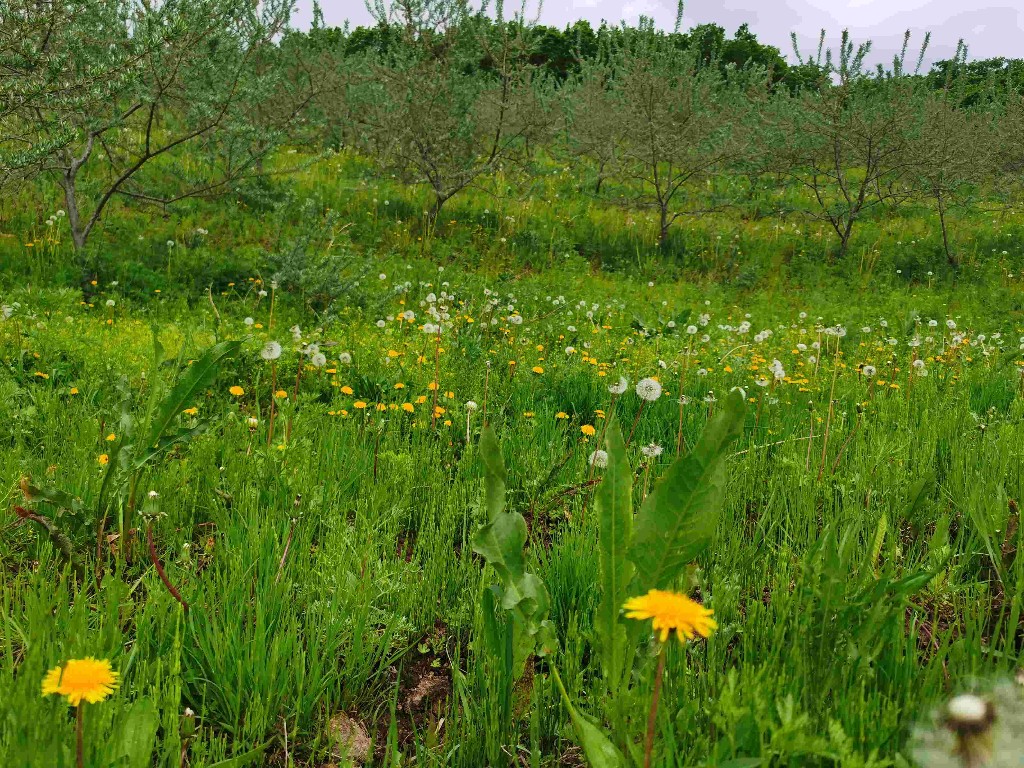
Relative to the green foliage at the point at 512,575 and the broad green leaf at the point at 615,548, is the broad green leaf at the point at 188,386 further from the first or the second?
the broad green leaf at the point at 615,548

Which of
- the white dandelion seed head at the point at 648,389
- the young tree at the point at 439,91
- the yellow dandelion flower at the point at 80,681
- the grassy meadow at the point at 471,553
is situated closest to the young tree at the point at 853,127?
the young tree at the point at 439,91

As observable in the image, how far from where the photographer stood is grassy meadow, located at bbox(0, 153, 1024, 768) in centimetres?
101

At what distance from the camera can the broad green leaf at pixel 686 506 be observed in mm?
1000

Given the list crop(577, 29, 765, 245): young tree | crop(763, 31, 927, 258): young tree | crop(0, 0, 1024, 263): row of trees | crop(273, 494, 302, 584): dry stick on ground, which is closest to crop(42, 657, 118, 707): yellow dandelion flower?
crop(273, 494, 302, 584): dry stick on ground

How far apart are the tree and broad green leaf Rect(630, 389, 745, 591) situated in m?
3.37

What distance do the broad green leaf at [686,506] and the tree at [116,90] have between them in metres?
3.37

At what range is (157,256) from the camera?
5.91 meters

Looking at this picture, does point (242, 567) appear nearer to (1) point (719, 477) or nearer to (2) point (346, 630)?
(2) point (346, 630)

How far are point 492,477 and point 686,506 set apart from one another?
365 millimetres

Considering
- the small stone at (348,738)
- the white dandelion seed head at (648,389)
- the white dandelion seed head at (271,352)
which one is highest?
the white dandelion seed head at (648,389)

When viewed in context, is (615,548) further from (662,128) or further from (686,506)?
(662,128)

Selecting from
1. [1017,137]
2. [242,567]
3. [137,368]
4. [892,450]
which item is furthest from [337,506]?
[1017,137]

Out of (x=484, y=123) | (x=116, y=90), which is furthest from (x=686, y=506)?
(x=484, y=123)

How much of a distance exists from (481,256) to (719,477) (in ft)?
24.8
